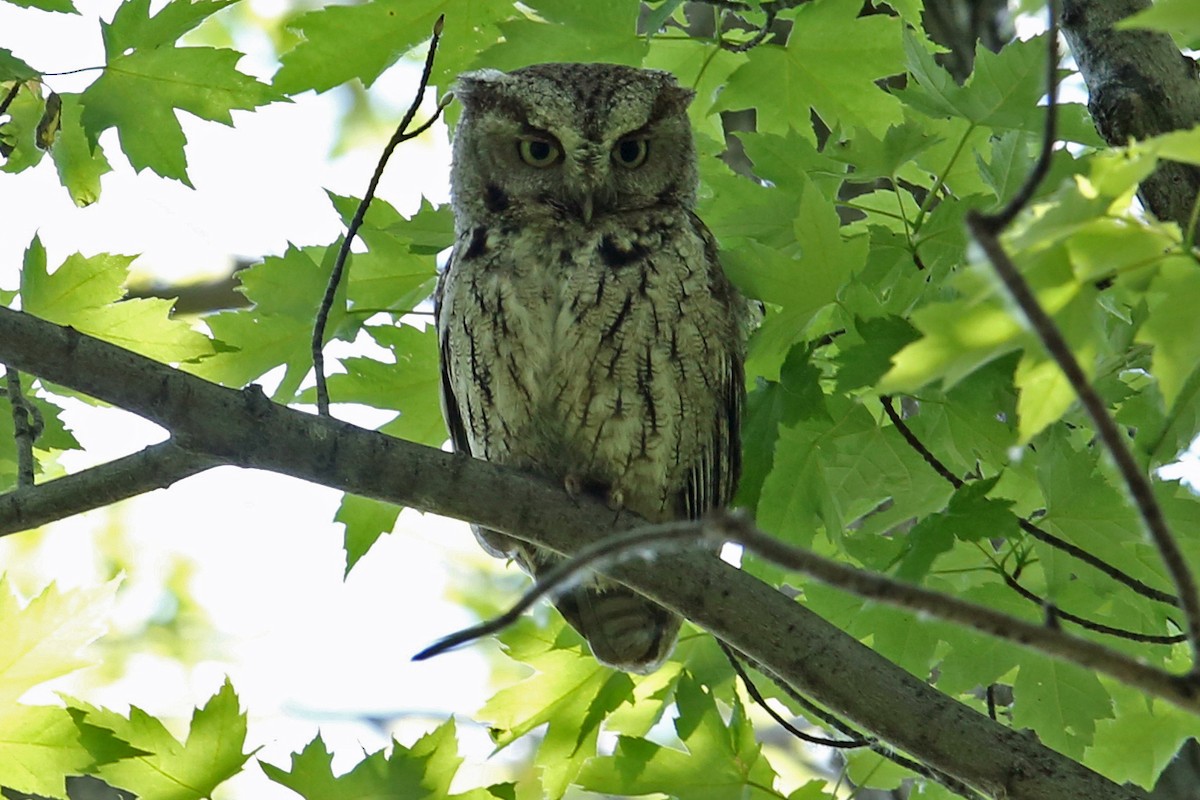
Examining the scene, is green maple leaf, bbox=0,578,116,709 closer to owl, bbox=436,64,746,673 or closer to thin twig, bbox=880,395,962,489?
owl, bbox=436,64,746,673

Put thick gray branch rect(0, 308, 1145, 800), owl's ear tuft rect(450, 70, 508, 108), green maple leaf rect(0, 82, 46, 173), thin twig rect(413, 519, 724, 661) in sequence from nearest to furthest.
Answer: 1. thin twig rect(413, 519, 724, 661)
2. thick gray branch rect(0, 308, 1145, 800)
3. green maple leaf rect(0, 82, 46, 173)
4. owl's ear tuft rect(450, 70, 508, 108)

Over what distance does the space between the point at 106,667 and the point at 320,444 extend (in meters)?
5.46

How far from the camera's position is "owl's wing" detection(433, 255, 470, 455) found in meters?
2.84

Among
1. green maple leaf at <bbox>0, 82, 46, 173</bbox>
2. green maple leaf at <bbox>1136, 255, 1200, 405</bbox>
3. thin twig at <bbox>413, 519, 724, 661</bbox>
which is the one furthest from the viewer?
green maple leaf at <bbox>0, 82, 46, 173</bbox>

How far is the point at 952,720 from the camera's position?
190 centimetres

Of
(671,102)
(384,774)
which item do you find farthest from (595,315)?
(384,774)

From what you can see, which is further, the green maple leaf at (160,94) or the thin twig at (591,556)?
the green maple leaf at (160,94)

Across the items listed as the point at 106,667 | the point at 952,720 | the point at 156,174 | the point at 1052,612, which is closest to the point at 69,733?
the point at 156,174

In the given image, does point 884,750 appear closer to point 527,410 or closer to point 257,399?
point 527,410

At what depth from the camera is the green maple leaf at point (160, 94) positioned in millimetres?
2402

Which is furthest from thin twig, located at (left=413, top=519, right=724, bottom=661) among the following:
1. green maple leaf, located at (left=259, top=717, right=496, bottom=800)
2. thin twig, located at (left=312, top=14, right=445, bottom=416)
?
green maple leaf, located at (left=259, top=717, right=496, bottom=800)

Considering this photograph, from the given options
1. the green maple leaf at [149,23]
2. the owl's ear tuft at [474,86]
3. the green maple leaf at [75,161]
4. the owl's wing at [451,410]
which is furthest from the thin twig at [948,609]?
the owl's ear tuft at [474,86]

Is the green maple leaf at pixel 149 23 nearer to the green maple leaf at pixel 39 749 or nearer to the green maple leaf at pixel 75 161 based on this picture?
the green maple leaf at pixel 75 161

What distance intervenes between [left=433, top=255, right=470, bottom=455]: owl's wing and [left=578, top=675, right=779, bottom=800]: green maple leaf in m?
0.86
